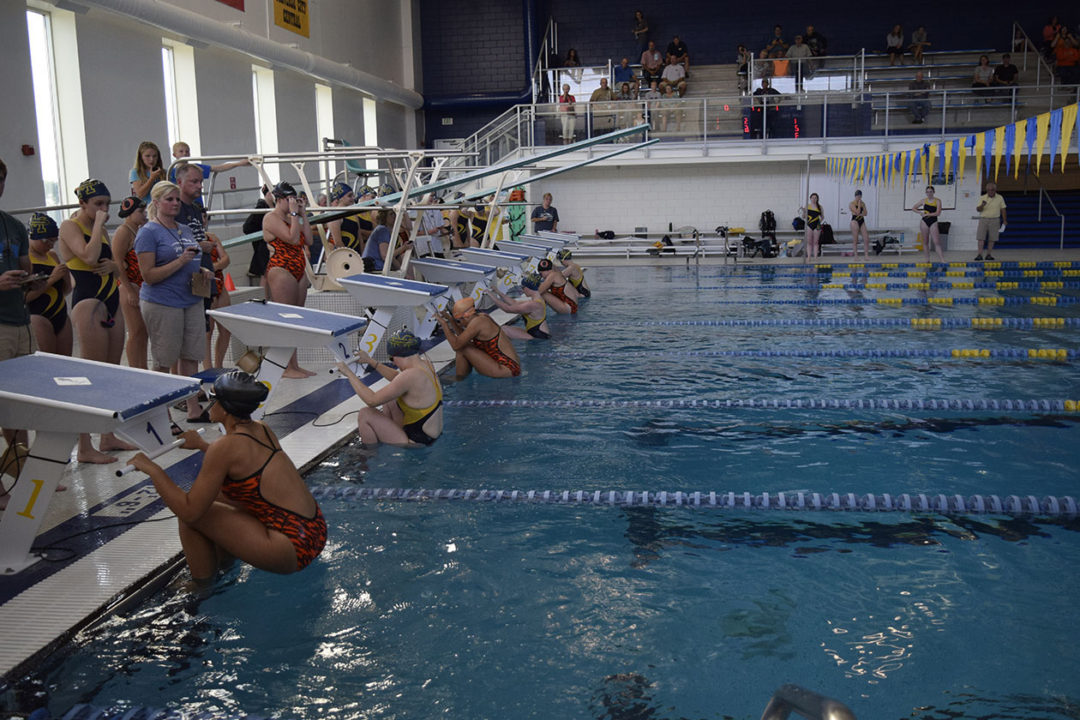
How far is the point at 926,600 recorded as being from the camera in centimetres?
331

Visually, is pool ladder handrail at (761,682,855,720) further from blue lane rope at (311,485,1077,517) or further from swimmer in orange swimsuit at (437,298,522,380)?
swimmer in orange swimsuit at (437,298,522,380)

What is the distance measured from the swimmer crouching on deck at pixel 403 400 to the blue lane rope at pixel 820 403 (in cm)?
111

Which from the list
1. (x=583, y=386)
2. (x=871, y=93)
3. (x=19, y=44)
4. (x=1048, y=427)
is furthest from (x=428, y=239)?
(x=871, y=93)

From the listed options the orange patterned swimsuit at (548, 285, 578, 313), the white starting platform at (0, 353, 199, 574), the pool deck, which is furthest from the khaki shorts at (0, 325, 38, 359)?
the orange patterned swimsuit at (548, 285, 578, 313)

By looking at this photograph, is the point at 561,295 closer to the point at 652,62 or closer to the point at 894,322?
the point at 894,322

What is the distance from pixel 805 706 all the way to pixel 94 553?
3.11 metres

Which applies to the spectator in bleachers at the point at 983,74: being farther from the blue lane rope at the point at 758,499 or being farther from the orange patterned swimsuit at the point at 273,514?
the orange patterned swimsuit at the point at 273,514

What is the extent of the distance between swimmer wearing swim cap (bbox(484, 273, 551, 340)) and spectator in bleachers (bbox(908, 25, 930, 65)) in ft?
51.5

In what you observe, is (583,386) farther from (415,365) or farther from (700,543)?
(700,543)

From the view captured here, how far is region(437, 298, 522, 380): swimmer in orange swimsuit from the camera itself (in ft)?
22.8

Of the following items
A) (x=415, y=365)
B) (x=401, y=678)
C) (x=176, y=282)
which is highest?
(x=176, y=282)

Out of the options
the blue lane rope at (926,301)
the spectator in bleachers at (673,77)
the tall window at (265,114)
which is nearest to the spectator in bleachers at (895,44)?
the spectator in bleachers at (673,77)

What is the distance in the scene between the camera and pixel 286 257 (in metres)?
6.79

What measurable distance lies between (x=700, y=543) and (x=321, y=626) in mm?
1631
